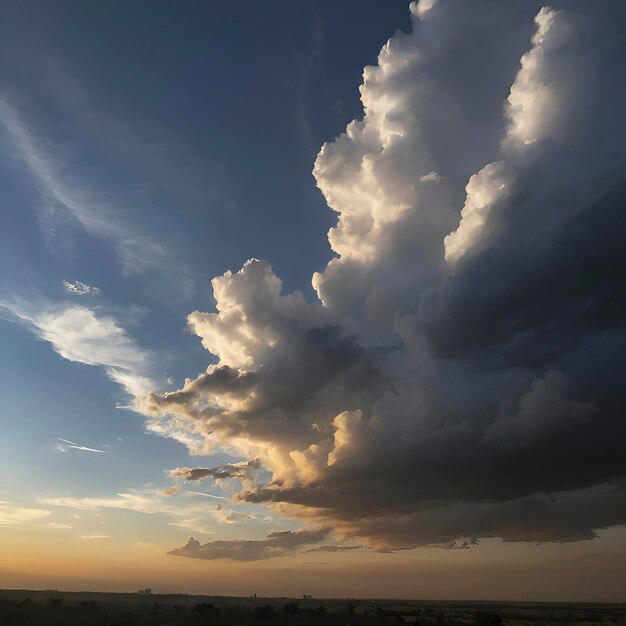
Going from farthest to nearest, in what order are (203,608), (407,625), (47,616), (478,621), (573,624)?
1. (573,624)
2. (203,608)
3. (478,621)
4. (407,625)
5. (47,616)

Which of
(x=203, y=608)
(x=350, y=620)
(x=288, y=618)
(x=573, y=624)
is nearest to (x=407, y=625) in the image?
(x=350, y=620)

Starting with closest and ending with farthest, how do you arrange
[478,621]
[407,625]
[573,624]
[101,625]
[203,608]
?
[101,625] < [407,625] < [478,621] < [203,608] < [573,624]

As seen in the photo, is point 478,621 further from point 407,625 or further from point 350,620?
point 350,620

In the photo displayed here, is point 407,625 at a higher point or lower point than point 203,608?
lower

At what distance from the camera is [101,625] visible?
283 feet

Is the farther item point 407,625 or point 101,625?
point 407,625

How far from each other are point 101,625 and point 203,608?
51.3 m

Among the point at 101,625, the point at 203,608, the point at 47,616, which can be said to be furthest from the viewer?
the point at 203,608

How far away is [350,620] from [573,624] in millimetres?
76207

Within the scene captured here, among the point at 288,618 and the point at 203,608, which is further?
the point at 203,608

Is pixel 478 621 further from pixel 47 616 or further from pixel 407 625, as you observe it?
pixel 47 616

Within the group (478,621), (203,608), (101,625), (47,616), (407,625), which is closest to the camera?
(101,625)

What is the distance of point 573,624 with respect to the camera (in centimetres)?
14525

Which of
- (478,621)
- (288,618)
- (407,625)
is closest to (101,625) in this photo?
(288,618)
